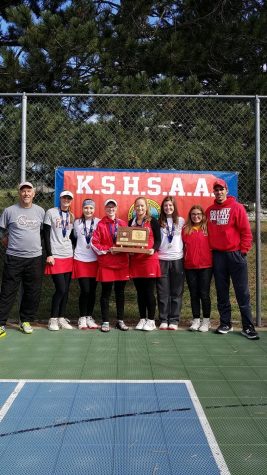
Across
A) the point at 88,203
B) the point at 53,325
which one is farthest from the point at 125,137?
the point at 53,325

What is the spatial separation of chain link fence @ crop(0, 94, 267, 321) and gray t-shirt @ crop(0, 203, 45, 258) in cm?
160

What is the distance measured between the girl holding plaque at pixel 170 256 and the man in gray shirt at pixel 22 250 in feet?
5.39

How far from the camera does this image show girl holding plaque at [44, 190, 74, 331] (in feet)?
20.7

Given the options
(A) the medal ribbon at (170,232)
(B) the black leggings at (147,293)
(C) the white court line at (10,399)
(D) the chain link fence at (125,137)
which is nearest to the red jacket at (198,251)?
(A) the medal ribbon at (170,232)

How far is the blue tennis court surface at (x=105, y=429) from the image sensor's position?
2949 mm

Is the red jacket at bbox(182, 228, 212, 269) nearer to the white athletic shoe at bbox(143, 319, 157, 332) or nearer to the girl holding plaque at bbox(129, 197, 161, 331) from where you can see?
the girl holding plaque at bbox(129, 197, 161, 331)

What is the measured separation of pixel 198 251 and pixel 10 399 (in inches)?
128

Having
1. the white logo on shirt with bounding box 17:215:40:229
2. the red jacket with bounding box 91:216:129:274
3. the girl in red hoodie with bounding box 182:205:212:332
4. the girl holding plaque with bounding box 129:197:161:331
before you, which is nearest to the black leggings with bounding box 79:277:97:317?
the red jacket with bounding box 91:216:129:274

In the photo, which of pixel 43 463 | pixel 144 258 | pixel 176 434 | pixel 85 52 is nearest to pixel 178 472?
pixel 176 434

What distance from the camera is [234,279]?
6.20 m

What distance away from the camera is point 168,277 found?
6488mm

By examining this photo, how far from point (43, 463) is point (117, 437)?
0.58 meters

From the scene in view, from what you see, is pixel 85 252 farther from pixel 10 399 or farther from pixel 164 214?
pixel 10 399

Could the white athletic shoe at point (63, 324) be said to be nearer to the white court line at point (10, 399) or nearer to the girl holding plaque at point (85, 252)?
the girl holding plaque at point (85, 252)
